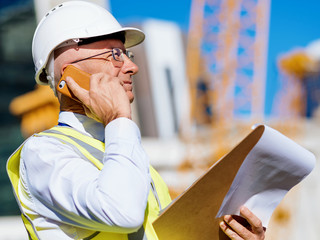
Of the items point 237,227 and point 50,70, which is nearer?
point 237,227

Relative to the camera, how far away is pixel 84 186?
1430 millimetres

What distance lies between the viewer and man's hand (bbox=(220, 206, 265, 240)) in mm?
1745

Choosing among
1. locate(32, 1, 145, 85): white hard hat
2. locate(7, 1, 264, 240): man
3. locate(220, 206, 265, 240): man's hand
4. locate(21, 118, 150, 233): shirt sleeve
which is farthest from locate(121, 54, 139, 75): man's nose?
locate(220, 206, 265, 240): man's hand

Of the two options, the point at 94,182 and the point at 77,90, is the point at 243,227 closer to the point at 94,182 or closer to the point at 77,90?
the point at 94,182

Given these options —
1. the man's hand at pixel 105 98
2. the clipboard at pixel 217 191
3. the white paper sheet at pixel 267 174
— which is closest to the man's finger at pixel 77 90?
the man's hand at pixel 105 98

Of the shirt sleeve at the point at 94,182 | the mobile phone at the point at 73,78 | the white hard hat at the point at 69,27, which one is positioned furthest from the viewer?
the white hard hat at the point at 69,27

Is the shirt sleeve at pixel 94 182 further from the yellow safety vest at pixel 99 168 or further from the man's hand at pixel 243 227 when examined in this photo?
the man's hand at pixel 243 227

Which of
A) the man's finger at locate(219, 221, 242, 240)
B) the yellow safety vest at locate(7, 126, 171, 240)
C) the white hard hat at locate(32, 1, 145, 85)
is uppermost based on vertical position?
the white hard hat at locate(32, 1, 145, 85)

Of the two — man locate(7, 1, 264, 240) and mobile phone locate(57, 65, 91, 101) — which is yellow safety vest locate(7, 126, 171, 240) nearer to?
man locate(7, 1, 264, 240)

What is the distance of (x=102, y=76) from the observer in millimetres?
1679

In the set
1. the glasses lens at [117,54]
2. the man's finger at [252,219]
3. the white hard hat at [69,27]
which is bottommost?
the man's finger at [252,219]

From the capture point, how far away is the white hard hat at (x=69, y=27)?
1.82 meters

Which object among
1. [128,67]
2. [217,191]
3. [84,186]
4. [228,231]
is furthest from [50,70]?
[228,231]

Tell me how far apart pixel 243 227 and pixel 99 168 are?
55cm
